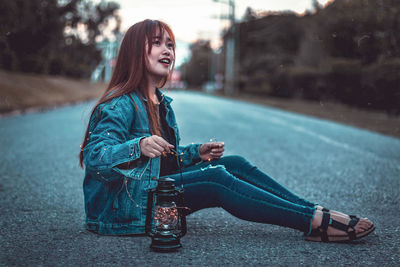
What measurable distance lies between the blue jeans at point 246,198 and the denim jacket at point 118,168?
274 mm

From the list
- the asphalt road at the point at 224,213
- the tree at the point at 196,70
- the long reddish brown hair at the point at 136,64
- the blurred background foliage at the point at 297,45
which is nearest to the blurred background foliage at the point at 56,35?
the blurred background foliage at the point at 297,45

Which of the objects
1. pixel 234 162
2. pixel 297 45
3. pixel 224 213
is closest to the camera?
pixel 234 162

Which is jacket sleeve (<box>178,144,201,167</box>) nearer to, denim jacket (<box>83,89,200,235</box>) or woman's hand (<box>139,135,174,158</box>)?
denim jacket (<box>83,89,200,235</box>)

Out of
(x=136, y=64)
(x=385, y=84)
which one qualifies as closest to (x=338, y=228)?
(x=136, y=64)

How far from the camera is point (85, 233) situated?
9.92 feet

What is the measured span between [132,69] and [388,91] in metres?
14.1

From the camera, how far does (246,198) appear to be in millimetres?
2787

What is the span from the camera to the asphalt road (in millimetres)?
2566

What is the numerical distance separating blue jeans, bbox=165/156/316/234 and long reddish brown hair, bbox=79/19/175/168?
0.41 metres

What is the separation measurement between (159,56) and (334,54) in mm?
26397

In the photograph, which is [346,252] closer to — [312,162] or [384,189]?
[384,189]

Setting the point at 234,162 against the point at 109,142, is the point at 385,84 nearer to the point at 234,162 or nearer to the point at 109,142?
the point at 234,162

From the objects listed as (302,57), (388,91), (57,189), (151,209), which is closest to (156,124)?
(151,209)

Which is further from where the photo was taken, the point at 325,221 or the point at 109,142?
the point at 325,221
